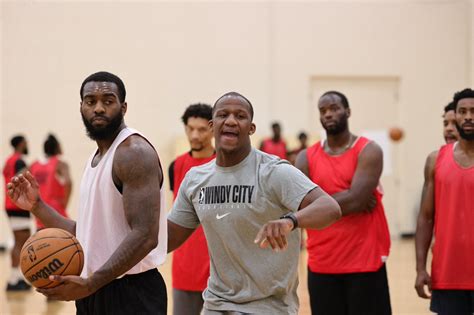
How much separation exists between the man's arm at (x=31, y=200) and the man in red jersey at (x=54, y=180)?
6.17 meters

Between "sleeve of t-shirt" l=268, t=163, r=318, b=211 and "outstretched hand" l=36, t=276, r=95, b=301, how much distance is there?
1004mm

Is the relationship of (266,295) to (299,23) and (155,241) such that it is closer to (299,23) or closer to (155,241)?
(155,241)

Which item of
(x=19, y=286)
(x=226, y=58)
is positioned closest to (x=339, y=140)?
(x=19, y=286)

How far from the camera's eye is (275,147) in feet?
48.5

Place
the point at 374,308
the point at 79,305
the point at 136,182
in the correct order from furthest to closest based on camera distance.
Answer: the point at 374,308 < the point at 79,305 < the point at 136,182

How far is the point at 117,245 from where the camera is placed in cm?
373

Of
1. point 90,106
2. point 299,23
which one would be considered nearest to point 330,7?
point 299,23

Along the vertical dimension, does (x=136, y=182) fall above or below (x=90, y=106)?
below

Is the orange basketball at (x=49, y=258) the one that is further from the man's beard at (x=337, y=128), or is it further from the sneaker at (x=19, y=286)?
the sneaker at (x=19, y=286)

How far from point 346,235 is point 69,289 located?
101 inches

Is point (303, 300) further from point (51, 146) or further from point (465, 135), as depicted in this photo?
point (465, 135)

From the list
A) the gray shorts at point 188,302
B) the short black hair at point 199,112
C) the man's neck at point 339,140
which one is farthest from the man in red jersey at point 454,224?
the short black hair at point 199,112

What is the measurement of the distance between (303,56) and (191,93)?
2580 mm

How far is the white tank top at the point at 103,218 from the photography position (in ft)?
12.2
